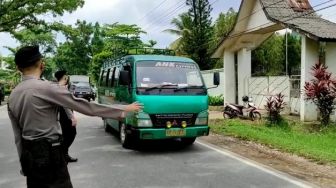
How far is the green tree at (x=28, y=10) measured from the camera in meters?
31.8

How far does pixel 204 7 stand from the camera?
136ft

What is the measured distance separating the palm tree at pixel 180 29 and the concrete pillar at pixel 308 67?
23.9 m

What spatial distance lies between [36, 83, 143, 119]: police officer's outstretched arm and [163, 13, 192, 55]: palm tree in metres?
37.7

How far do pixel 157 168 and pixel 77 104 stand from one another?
16.6 ft

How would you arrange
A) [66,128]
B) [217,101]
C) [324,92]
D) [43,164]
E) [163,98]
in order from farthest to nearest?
[217,101] < [324,92] < [163,98] < [66,128] < [43,164]

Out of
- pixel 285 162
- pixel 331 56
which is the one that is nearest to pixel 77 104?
pixel 285 162

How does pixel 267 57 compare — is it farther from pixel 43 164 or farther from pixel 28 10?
pixel 43 164

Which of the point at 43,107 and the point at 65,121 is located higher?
the point at 43,107

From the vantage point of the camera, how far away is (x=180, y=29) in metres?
45.0

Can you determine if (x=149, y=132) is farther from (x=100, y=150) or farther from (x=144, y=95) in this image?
(x=100, y=150)

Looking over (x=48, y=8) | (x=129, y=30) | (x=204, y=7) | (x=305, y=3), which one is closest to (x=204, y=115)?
(x=305, y=3)

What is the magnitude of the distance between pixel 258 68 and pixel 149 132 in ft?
114

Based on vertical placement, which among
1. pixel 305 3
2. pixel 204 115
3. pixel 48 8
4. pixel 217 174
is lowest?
pixel 217 174

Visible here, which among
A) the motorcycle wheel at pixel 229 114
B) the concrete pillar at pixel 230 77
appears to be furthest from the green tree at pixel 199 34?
the motorcycle wheel at pixel 229 114
